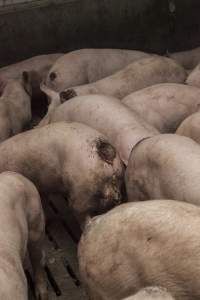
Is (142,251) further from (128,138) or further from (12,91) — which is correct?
(12,91)

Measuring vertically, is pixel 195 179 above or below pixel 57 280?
above

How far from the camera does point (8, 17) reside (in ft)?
14.1

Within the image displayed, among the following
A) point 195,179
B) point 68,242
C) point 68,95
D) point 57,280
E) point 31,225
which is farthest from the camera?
point 68,95

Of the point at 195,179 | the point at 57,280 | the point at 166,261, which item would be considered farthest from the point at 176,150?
the point at 57,280

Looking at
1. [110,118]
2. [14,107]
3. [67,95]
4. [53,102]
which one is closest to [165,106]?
[110,118]

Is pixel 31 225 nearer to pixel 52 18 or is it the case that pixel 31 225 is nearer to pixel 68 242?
pixel 68 242

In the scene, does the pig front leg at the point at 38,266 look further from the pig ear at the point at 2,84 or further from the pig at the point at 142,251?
the pig ear at the point at 2,84

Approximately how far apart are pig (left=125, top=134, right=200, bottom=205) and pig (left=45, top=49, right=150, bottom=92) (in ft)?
5.04

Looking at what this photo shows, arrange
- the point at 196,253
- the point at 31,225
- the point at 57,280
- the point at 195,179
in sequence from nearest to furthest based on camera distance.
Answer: the point at 196,253
the point at 195,179
the point at 31,225
the point at 57,280

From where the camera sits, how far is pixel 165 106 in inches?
132

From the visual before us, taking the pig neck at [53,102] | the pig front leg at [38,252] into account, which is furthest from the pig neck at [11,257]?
the pig neck at [53,102]

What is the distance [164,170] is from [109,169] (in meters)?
0.33

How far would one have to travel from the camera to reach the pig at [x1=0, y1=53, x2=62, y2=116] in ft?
13.9

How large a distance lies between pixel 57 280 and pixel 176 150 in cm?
87
